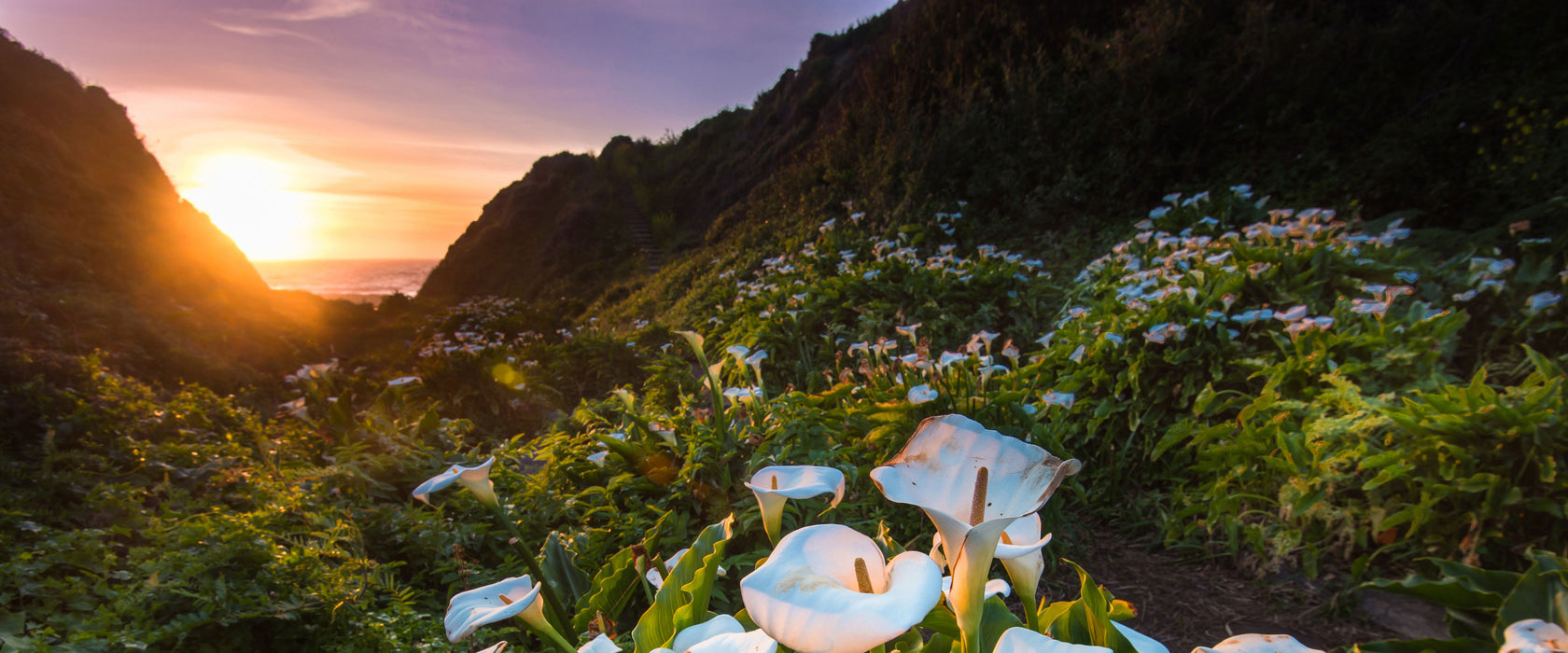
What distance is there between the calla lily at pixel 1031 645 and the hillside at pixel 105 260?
4506 mm

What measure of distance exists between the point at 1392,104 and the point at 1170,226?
100 inches

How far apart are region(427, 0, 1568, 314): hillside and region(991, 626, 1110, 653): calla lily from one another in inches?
220

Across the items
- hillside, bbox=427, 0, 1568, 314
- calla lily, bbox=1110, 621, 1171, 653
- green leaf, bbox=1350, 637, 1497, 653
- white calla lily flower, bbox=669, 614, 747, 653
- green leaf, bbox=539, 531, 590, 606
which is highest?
hillside, bbox=427, 0, 1568, 314

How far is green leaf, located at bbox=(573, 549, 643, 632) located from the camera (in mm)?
1417

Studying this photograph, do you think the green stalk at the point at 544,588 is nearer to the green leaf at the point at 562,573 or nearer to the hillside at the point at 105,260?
the green leaf at the point at 562,573

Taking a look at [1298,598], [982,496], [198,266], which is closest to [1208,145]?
[1298,598]

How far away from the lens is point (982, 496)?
0.70m

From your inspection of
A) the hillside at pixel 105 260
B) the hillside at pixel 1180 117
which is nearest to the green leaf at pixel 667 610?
the hillside at pixel 105 260

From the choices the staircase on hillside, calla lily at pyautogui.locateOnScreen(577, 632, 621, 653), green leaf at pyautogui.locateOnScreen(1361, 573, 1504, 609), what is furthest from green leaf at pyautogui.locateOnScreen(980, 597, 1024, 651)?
the staircase on hillside

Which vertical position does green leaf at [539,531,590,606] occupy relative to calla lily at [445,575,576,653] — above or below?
below

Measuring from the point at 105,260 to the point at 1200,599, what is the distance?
802 cm

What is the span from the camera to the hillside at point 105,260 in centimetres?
411

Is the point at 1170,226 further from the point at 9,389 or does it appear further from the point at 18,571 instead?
the point at 9,389

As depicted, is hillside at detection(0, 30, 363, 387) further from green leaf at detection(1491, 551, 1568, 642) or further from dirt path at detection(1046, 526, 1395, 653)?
green leaf at detection(1491, 551, 1568, 642)
